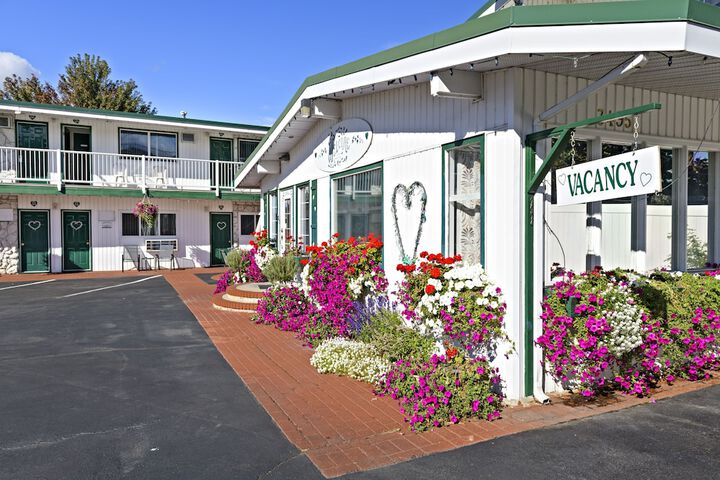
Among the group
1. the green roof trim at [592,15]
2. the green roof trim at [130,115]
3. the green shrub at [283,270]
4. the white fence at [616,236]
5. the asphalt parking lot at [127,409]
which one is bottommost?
the asphalt parking lot at [127,409]

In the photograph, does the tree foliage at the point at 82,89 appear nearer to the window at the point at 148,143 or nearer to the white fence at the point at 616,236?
the window at the point at 148,143

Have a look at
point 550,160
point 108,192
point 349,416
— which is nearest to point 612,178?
point 550,160

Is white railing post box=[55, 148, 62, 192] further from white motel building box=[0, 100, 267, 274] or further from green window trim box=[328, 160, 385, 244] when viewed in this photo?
green window trim box=[328, 160, 385, 244]

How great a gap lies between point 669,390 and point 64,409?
550cm

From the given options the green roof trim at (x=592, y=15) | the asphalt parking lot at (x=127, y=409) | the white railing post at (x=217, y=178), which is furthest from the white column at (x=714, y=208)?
the white railing post at (x=217, y=178)

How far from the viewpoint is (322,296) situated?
6.67 meters

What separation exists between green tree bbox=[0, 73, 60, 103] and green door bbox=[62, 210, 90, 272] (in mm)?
14382

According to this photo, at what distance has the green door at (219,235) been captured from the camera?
19156 millimetres

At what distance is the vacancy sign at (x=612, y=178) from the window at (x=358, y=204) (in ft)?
9.37

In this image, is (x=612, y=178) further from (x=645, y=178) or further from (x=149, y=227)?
(x=149, y=227)

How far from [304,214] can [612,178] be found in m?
6.80

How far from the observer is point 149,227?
17.7 m

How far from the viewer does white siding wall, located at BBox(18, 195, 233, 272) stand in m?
16.8

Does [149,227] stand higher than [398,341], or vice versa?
[149,227]
